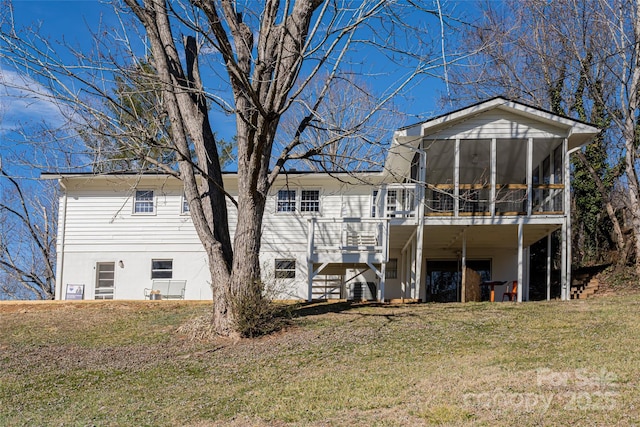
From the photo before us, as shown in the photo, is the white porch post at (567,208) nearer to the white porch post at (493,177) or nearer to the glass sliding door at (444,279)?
the white porch post at (493,177)

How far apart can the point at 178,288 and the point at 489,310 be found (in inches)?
383

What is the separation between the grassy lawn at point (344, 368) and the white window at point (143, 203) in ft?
18.6

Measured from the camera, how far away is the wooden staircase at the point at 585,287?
20000mm

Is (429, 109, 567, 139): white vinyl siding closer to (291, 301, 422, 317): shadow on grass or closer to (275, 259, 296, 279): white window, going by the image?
(291, 301, 422, 317): shadow on grass

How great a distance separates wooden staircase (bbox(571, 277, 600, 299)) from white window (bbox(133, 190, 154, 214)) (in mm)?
13068

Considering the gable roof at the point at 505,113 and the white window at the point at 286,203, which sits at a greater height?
the gable roof at the point at 505,113

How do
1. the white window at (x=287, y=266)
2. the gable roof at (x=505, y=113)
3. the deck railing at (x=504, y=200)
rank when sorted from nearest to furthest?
the gable roof at (x=505, y=113) → the deck railing at (x=504, y=200) → the white window at (x=287, y=266)

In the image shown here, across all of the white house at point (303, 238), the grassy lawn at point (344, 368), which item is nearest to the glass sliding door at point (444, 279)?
the white house at point (303, 238)

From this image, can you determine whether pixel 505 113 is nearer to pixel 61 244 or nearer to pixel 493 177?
pixel 493 177

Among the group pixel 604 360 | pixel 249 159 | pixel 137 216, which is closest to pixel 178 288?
pixel 137 216

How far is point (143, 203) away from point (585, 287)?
1364 centimetres

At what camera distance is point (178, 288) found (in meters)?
20.7

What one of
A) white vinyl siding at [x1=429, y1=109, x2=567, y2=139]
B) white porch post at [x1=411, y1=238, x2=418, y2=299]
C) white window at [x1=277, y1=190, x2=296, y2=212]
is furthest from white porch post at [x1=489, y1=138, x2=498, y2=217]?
white window at [x1=277, y1=190, x2=296, y2=212]

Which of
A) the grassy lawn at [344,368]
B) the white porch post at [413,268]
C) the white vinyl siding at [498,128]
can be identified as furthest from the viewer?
the white porch post at [413,268]
